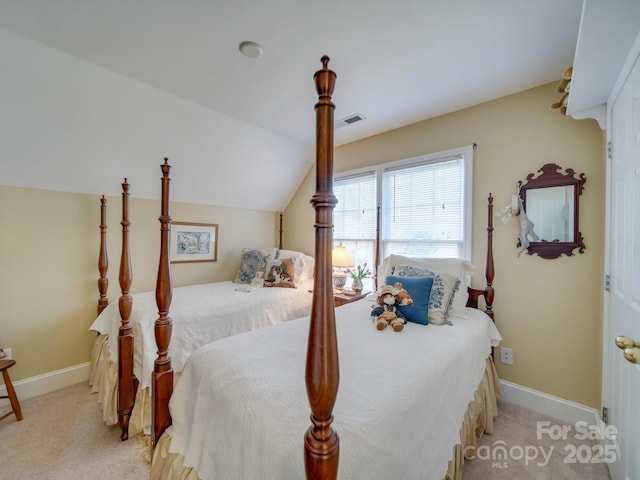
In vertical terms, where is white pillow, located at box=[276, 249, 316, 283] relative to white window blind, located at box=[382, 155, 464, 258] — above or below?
below

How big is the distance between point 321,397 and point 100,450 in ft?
6.84

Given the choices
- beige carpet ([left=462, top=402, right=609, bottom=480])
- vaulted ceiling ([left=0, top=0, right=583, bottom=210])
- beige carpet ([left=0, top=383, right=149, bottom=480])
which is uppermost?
vaulted ceiling ([left=0, top=0, right=583, bottom=210])

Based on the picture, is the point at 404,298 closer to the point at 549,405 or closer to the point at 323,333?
the point at 323,333

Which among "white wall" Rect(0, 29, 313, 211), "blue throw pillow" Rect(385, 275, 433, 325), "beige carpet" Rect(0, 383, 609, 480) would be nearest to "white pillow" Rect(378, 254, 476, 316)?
"blue throw pillow" Rect(385, 275, 433, 325)

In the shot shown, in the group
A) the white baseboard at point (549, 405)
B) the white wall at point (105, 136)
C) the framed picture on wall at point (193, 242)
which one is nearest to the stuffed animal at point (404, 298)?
the white baseboard at point (549, 405)

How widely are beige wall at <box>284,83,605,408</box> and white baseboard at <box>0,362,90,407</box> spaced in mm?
3851

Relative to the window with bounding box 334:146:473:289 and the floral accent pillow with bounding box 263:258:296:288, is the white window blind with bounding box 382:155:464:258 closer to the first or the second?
the window with bounding box 334:146:473:289

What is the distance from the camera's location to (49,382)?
246 cm

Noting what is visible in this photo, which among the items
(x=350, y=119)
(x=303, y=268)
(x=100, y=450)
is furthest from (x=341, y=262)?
(x=100, y=450)

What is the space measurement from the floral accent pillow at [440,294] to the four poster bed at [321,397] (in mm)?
141

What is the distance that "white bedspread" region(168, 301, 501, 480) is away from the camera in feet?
2.78

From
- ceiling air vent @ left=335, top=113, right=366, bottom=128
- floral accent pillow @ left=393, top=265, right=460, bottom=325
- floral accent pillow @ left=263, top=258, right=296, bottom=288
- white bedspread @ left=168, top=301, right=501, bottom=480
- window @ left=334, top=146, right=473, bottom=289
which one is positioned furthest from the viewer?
floral accent pillow @ left=263, top=258, right=296, bottom=288

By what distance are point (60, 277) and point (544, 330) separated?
13.9ft

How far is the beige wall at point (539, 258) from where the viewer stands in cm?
198
